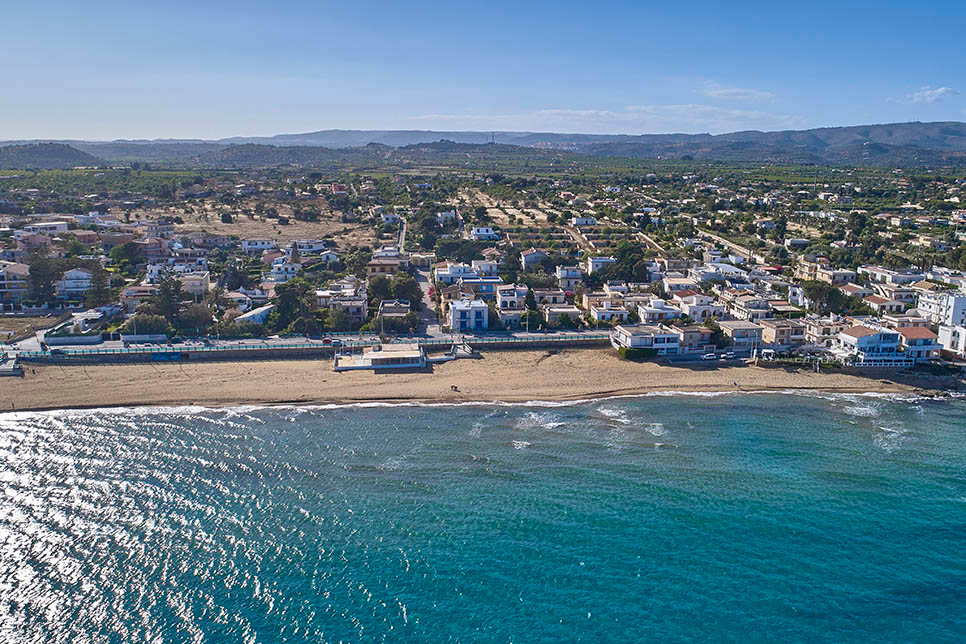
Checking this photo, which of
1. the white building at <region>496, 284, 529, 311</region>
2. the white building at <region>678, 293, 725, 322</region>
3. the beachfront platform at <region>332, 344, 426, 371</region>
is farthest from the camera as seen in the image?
the white building at <region>496, 284, 529, 311</region>

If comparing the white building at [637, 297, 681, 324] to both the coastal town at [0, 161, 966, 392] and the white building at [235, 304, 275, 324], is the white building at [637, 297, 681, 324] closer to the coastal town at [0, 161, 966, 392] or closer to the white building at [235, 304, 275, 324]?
the coastal town at [0, 161, 966, 392]

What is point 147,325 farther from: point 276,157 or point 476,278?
point 276,157

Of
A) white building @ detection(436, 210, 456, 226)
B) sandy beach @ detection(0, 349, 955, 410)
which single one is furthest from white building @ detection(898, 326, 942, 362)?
white building @ detection(436, 210, 456, 226)

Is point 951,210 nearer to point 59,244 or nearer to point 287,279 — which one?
point 287,279

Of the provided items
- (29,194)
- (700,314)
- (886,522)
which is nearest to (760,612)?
(886,522)

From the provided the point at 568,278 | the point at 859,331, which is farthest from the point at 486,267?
the point at 859,331

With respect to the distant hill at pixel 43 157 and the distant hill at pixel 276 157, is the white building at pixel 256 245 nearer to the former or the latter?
the distant hill at pixel 43 157
